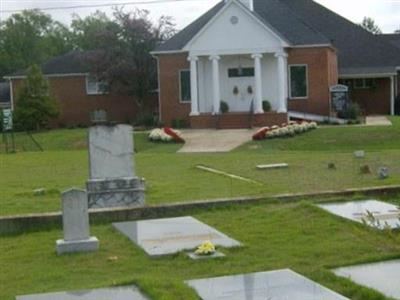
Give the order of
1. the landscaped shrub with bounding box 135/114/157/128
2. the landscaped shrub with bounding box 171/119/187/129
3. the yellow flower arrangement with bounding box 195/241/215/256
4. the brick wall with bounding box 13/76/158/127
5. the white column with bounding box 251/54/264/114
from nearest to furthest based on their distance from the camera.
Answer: the yellow flower arrangement with bounding box 195/241/215/256 → the white column with bounding box 251/54/264/114 → the landscaped shrub with bounding box 171/119/187/129 → the landscaped shrub with bounding box 135/114/157/128 → the brick wall with bounding box 13/76/158/127

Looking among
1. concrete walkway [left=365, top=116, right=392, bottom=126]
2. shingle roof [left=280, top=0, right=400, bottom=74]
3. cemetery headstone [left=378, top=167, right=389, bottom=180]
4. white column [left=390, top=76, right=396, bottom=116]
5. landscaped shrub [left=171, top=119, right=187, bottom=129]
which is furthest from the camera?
shingle roof [left=280, top=0, right=400, bottom=74]

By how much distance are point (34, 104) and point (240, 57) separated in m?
11.9

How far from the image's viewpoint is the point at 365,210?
11.6 meters

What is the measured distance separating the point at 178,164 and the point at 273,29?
18.9 meters

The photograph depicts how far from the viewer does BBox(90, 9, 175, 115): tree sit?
4619 centimetres

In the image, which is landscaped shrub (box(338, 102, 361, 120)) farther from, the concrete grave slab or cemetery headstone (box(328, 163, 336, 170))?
cemetery headstone (box(328, 163, 336, 170))

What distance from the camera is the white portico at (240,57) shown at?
1599 inches

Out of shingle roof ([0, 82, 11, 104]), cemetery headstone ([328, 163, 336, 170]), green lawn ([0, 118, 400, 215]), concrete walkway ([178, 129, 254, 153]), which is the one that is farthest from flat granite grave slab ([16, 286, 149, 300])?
shingle roof ([0, 82, 11, 104])

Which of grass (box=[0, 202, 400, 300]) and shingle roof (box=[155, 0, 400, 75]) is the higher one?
shingle roof (box=[155, 0, 400, 75])

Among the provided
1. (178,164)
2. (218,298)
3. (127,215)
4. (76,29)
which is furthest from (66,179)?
(76,29)

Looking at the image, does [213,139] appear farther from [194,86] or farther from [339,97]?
[339,97]

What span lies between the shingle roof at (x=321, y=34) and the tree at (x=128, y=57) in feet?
10.1

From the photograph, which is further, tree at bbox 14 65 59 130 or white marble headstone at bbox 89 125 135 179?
tree at bbox 14 65 59 130

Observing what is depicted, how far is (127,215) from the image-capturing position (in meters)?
12.4
